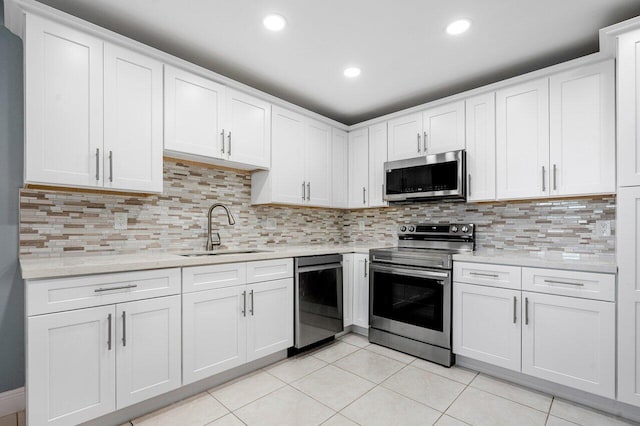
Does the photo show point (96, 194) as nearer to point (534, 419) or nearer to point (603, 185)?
point (534, 419)

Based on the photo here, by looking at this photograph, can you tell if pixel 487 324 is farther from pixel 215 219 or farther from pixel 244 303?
pixel 215 219

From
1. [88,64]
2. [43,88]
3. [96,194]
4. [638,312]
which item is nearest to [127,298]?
[96,194]

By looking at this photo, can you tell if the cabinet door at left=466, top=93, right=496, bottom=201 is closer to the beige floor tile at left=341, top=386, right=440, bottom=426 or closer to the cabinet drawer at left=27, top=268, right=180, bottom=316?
the beige floor tile at left=341, top=386, right=440, bottom=426

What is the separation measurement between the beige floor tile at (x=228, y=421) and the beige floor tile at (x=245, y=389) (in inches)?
3.4

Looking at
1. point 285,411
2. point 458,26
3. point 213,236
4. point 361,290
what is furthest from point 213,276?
point 458,26

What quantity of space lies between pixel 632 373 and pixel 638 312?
0.36 m

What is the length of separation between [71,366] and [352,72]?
110 inches

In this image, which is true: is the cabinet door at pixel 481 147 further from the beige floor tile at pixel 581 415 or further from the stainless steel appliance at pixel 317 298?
the beige floor tile at pixel 581 415

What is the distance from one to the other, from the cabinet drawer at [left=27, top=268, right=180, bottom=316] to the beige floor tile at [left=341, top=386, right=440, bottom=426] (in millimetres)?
1369

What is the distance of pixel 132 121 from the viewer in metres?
2.10

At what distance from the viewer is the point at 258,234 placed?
3.24 m

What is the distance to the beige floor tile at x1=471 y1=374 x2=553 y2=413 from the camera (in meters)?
2.05

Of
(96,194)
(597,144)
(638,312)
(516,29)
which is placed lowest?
(638,312)

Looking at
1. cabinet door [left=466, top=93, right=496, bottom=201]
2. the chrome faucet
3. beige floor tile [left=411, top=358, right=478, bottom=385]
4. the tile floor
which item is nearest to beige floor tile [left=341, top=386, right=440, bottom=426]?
the tile floor
